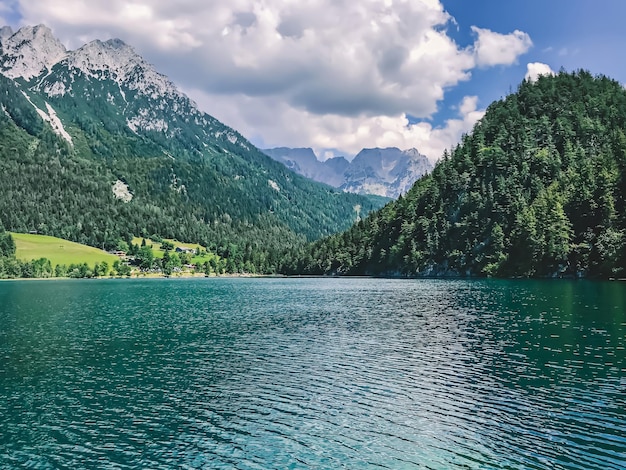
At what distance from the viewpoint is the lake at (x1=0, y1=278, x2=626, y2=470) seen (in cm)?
2666

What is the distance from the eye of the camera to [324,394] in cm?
3778

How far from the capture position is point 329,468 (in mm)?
24781

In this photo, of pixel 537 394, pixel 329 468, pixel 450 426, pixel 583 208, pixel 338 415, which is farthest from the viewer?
pixel 583 208

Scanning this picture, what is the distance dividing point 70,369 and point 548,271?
165434 mm

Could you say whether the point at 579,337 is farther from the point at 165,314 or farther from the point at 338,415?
the point at 165,314

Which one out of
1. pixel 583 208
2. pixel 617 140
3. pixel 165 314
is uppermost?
pixel 617 140

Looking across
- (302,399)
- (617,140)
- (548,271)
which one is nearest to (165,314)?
(302,399)

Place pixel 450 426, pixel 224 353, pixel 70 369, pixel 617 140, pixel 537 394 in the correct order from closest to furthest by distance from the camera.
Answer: pixel 450 426 < pixel 537 394 < pixel 70 369 < pixel 224 353 < pixel 617 140

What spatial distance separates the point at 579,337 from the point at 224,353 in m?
40.7

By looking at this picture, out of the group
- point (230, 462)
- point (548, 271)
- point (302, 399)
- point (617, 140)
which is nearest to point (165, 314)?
point (302, 399)

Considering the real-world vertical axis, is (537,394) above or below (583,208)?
below

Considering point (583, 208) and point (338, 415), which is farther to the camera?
point (583, 208)

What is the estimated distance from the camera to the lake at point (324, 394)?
2666cm

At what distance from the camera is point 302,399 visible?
120 feet
